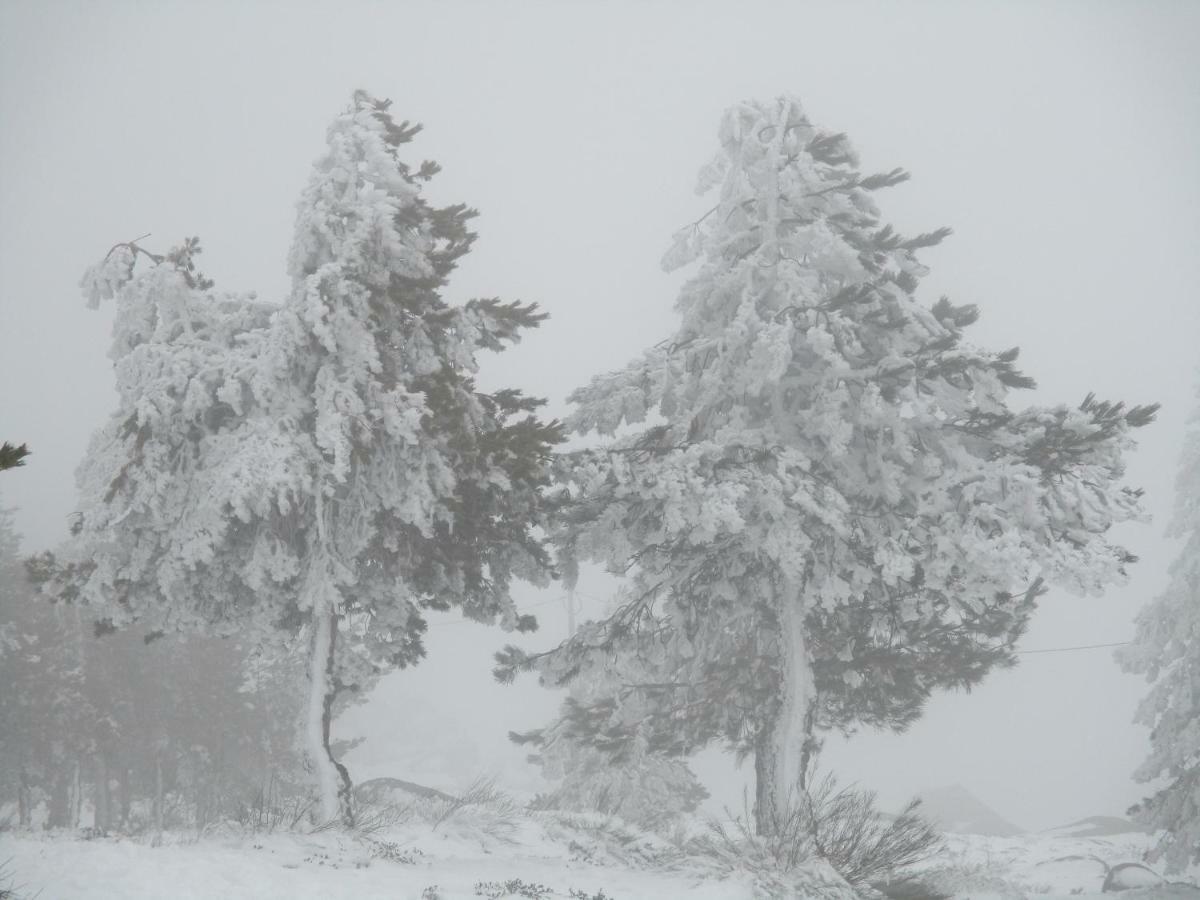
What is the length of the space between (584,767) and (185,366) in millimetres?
19625

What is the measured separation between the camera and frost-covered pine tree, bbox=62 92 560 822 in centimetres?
1009

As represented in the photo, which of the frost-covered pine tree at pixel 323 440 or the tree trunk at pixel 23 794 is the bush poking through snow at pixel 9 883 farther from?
the tree trunk at pixel 23 794

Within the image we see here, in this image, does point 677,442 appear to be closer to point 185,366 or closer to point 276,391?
point 276,391

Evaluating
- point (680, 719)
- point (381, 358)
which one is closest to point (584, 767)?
point (680, 719)

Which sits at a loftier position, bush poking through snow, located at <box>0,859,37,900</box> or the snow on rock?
bush poking through snow, located at <box>0,859,37,900</box>

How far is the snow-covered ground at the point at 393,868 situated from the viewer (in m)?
7.54

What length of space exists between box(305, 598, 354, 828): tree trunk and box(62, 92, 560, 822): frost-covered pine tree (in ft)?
0.10

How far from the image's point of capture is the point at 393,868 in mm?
8922

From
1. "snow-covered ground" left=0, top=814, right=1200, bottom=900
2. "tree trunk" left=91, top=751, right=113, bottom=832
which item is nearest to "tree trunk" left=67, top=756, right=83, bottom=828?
"tree trunk" left=91, top=751, right=113, bottom=832

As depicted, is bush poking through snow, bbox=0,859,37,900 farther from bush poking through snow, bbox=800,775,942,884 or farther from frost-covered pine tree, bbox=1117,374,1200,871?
frost-covered pine tree, bbox=1117,374,1200,871

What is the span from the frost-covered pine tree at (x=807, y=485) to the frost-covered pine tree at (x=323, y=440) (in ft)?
6.39

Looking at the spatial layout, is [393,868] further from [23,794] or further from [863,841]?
[23,794]

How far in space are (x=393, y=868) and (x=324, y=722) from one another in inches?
119

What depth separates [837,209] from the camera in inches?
518
